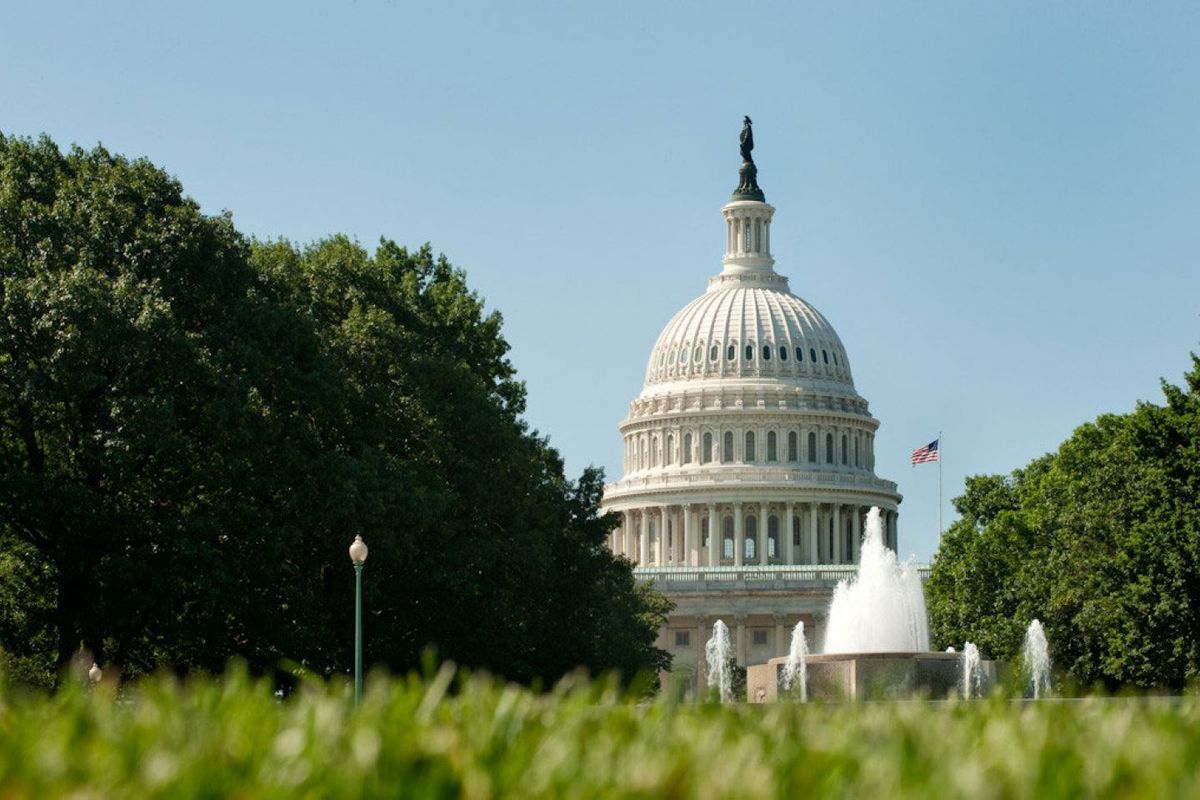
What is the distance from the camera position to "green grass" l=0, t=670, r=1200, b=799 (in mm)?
7852

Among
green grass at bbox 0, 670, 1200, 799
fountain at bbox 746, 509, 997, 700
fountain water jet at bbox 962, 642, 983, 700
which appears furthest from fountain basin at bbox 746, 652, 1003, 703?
green grass at bbox 0, 670, 1200, 799

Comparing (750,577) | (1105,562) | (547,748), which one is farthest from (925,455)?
(547,748)

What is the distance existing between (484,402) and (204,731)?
184 feet

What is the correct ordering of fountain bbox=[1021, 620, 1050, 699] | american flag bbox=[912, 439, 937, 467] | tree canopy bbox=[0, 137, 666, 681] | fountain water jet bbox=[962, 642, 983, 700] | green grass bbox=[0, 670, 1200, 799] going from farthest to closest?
american flag bbox=[912, 439, 937, 467] < fountain bbox=[1021, 620, 1050, 699] < fountain water jet bbox=[962, 642, 983, 700] < tree canopy bbox=[0, 137, 666, 681] < green grass bbox=[0, 670, 1200, 799]

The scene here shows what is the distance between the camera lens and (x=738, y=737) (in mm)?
9633

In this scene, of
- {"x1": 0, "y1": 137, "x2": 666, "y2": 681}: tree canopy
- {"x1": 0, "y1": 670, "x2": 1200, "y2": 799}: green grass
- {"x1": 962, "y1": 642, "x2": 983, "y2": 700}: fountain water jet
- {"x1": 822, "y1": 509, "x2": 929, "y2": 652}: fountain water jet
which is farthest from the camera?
{"x1": 822, "y1": 509, "x2": 929, "y2": 652}: fountain water jet

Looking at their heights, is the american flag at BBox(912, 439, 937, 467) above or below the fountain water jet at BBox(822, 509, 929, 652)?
above

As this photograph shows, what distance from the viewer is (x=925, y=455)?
151m

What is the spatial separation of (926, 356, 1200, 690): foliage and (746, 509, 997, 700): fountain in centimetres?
748

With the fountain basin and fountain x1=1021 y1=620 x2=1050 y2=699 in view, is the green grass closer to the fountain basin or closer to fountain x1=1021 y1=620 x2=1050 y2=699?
the fountain basin

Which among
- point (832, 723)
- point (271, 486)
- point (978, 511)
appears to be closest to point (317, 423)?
point (271, 486)

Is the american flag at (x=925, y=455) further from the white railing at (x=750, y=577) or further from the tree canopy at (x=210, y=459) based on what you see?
the tree canopy at (x=210, y=459)

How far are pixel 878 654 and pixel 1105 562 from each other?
26870 mm

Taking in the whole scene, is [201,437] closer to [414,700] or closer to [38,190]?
[38,190]
